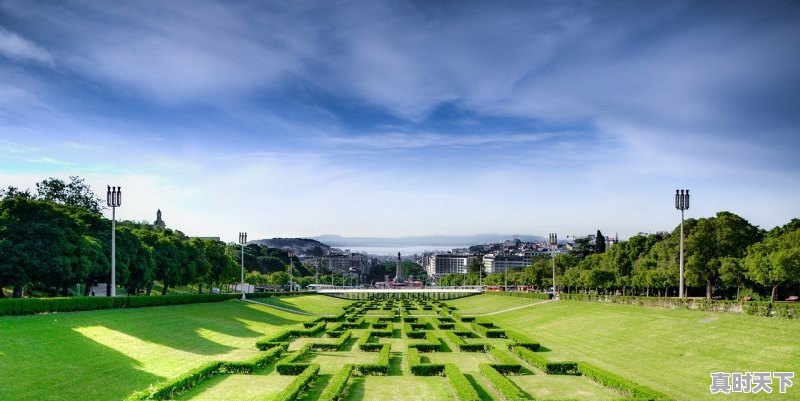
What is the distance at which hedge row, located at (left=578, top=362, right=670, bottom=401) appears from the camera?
21.6 m

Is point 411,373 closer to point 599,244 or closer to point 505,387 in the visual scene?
point 505,387

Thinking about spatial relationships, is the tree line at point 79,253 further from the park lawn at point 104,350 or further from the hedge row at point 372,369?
the hedge row at point 372,369

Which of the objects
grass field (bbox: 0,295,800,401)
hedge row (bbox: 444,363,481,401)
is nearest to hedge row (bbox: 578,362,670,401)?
grass field (bbox: 0,295,800,401)

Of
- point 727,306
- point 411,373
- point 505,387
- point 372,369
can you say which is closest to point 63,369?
point 372,369

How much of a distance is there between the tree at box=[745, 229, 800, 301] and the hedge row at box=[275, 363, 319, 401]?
39610 mm

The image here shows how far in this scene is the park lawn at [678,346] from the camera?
25.0 m

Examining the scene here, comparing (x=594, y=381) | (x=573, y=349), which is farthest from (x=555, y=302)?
(x=594, y=381)

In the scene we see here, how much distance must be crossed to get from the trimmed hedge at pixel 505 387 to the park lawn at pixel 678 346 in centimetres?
593

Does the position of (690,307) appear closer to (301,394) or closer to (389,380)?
(389,380)

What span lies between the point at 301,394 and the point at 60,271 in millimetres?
30667

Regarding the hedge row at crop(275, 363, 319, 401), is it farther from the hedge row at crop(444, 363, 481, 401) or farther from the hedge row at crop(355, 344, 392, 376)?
the hedge row at crop(444, 363, 481, 401)

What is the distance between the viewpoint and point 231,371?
2686cm

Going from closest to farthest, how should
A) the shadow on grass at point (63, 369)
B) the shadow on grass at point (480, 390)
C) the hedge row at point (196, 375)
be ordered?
the shadow on grass at point (63, 369) < the hedge row at point (196, 375) < the shadow on grass at point (480, 390)

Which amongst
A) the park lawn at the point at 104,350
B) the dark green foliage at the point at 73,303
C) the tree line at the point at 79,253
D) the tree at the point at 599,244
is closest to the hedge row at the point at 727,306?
the park lawn at the point at 104,350
